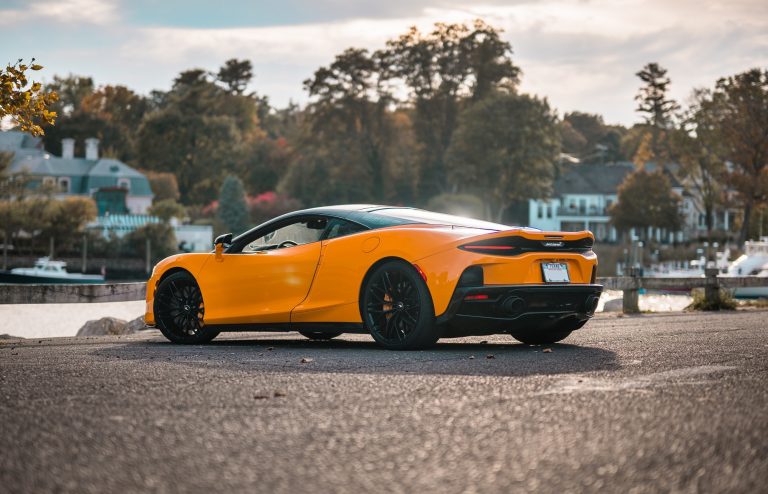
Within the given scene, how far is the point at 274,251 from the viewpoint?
11305 mm

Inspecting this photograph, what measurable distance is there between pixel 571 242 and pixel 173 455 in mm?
6176

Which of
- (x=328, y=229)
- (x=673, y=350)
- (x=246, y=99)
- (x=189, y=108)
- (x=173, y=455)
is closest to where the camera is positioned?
(x=173, y=455)

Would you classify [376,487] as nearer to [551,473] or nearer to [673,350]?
[551,473]

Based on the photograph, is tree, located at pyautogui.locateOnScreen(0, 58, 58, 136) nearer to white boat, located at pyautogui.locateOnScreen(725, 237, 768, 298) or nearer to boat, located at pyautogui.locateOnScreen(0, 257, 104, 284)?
white boat, located at pyautogui.locateOnScreen(725, 237, 768, 298)

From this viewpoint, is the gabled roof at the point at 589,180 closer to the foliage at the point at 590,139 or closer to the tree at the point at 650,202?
the foliage at the point at 590,139

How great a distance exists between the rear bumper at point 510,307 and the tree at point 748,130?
64299 mm

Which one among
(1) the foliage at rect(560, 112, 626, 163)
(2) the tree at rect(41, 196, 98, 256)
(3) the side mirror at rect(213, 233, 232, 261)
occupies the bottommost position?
(3) the side mirror at rect(213, 233, 232, 261)

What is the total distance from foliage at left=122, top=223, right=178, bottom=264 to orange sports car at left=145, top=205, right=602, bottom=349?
7839cm

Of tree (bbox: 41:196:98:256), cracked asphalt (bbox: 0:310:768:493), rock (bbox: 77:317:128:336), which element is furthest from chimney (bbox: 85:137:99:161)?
cracked asphalt (bbox: 0:310:768:493)

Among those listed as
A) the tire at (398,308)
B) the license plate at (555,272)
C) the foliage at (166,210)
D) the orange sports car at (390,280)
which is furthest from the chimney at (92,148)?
the license plate at (555,272)

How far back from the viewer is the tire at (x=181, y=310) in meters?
11.8

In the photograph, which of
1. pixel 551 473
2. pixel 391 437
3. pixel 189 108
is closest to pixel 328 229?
pixel 391 437

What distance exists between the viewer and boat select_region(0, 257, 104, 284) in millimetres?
75787

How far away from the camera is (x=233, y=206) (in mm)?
98188
